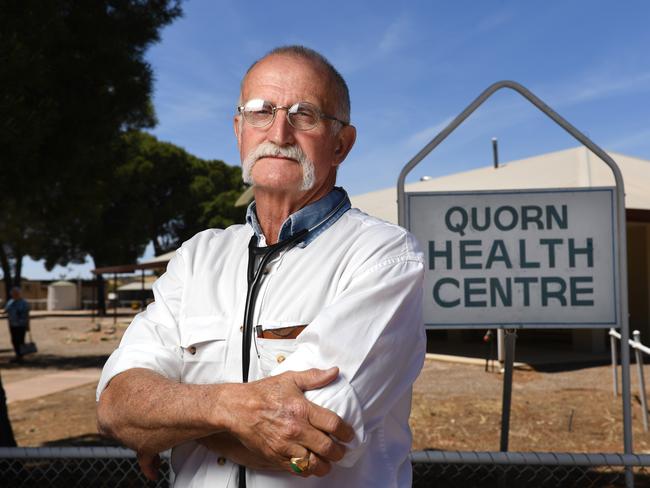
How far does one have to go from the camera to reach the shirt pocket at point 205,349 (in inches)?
60.4

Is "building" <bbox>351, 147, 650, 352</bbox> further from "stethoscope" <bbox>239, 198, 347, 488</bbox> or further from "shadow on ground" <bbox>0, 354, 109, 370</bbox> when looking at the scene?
"stethoscope" <bbox>239, 198, 347, 488</bbox>

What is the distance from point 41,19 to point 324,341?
6850mm

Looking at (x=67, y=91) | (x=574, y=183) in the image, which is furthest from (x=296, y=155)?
Answer: (x=574, y=183)

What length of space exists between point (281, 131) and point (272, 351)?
0.52 m

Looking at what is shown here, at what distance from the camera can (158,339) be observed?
1590mm

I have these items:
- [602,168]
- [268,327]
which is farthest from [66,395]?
[602,168]

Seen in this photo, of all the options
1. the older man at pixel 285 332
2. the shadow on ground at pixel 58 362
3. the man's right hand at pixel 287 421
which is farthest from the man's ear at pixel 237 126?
the shadow on ground at pixel 58 362

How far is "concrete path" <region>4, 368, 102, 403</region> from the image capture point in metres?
10.1

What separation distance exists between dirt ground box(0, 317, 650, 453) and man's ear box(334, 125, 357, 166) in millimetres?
5558

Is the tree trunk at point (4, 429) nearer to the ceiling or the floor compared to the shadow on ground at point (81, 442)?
nearer to the ceiling

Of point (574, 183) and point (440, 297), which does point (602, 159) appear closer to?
point (440, 297)

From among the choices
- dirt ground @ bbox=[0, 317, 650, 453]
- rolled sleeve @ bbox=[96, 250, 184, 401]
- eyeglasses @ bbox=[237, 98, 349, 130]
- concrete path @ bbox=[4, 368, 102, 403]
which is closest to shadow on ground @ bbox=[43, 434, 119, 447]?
dirt ground @ bbox=[0, 317, 650, 453]

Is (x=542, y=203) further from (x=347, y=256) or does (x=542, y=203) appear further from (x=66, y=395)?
(x=66, y=395)

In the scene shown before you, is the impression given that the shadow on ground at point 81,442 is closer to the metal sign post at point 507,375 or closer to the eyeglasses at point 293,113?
the metal sign post at point 507,375
